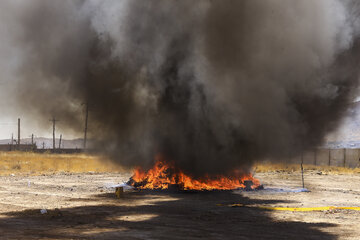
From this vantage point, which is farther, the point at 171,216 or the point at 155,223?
the point at 171,216

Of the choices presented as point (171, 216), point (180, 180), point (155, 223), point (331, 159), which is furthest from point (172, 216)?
point (331, 159)

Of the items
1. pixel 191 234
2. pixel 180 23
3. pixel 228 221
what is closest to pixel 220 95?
pixel 180 23

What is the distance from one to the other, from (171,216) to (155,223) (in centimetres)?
150

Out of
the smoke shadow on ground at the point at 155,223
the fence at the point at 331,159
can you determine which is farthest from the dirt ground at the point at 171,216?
the fence at the point at 331,159

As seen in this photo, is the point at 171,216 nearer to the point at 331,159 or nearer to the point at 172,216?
the point at 172,216

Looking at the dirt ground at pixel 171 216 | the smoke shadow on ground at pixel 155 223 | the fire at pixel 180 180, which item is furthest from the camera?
the fire at pixel 180 180

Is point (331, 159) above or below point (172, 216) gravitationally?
above

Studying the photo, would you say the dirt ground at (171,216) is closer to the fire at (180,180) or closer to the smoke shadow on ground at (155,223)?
the smoke shadow on ground at (155,223)

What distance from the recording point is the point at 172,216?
14.0 m

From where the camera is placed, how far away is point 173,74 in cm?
2352

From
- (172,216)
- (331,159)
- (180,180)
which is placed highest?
(180,180)

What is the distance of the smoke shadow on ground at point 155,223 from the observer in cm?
1076

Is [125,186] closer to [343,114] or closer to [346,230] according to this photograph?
[343,114]

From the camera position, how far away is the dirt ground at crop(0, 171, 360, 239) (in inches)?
433
